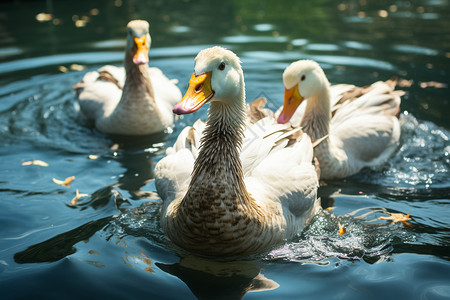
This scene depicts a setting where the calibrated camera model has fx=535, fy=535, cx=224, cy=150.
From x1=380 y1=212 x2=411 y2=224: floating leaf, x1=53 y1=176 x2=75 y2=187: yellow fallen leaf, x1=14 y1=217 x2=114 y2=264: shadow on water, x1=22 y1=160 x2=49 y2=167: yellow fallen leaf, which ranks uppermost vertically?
x1=22 y1=160 x2=49 y2=167: yellow fallen leaf

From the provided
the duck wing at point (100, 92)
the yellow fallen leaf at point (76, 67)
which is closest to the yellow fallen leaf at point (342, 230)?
the duck wing at point (100, 92)

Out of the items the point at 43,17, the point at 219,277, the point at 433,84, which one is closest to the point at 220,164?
the point at 219,277

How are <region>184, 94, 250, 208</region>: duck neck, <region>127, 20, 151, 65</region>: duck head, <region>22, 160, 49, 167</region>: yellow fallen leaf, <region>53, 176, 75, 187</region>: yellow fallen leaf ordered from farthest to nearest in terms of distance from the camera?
<region>127, 20, 151, 65</region>: duck head, <region>22, 160, 49, 167</region>: yellow fallen leaf, <region>53, 176, 75, 187</region>: yellow fallen leaf, <region>184, 94, 250, 208</region>: duck neck

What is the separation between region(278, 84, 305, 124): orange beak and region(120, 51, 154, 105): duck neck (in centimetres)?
214

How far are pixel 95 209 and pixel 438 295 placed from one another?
3.43m

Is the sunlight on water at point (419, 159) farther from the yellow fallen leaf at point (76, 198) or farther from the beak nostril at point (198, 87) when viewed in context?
the yellow fallen leaf at point (76, 198)

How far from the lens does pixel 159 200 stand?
591 cm

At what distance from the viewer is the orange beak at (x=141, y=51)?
22.9 feet

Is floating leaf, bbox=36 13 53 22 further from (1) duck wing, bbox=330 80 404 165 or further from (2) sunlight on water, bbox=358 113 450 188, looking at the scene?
(2) sunlight on water, bbox=358 113 450 188

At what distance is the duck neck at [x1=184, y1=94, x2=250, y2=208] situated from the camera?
4426mm

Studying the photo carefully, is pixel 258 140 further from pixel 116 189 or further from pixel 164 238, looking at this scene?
pixel 116 189

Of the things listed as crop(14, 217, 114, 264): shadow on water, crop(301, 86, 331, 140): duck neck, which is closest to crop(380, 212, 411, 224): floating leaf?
crop(301, 86, 331, 140): duck neck

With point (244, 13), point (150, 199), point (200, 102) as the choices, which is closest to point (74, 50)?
point (244, 13)

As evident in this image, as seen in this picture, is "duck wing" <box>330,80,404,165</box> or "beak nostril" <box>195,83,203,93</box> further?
"duck wing" <box>330,80,404,165</box>
